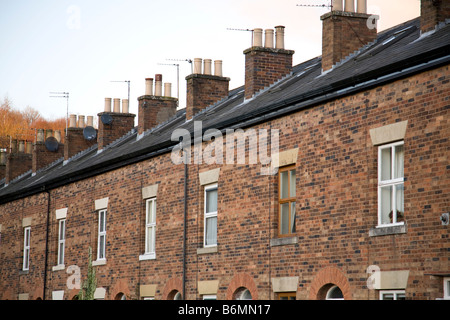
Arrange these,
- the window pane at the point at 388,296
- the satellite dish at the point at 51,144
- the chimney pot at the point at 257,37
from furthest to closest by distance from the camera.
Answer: the satellite dish at the point at 51,144 → the chimney pot at the point at 257,37 → the window pane at the point at 388,296

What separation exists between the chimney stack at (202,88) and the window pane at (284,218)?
8698 millimetres

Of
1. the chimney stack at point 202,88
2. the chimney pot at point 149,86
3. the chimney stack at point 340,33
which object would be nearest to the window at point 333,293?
the chimney stack at point 340,33

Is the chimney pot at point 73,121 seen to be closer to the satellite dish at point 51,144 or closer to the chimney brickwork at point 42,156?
the satellite dish at point 51,144

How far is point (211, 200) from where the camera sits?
21.5 metres

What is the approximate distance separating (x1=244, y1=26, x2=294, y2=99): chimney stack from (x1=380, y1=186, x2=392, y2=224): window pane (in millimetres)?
8772

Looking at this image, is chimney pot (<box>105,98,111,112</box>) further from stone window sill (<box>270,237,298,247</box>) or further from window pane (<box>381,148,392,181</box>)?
window pane (<box>381,148,392,181</box>)

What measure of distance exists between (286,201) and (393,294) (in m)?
4.13

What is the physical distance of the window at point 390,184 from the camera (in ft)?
50.6

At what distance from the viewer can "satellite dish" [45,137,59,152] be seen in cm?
3941

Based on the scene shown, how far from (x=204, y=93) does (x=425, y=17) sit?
1035 cm

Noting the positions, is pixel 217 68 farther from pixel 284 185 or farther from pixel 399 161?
pixel 399 161

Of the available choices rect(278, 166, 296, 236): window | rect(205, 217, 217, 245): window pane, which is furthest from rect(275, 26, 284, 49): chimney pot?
rect(278, 166, 296, 236): window

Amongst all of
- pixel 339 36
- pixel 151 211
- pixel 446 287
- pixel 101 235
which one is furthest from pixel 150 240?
pixel 446 287
